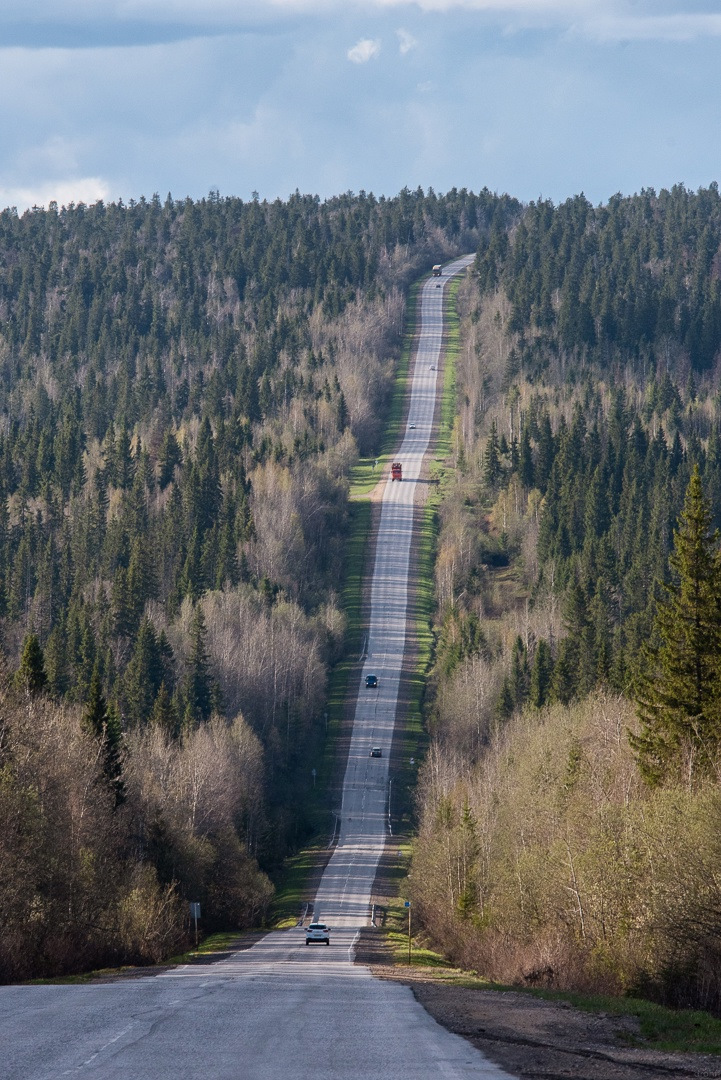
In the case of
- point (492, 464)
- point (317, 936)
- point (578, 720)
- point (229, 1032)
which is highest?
point (492, 464)

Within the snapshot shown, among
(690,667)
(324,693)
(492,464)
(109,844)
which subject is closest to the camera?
(690,667)

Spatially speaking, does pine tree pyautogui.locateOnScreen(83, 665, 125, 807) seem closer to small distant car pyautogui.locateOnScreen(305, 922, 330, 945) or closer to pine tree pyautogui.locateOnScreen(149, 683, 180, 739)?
small distant car pyautogui.locateOnScreen(305, 922, 330, 945)

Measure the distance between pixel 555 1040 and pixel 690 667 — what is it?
27376mm

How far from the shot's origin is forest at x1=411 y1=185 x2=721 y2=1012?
3531cm

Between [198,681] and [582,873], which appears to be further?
[198,681]

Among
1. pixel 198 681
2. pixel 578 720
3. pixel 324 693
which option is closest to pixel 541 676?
pixel 324 693

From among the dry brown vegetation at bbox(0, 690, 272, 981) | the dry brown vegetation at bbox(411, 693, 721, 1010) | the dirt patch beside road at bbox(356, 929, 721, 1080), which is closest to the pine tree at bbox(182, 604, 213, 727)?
the dry brown vegetation at bbox(0, 690, 272, 981)

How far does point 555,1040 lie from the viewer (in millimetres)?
21000

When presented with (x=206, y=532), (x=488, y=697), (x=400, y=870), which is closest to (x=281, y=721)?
(x=488, y=697)

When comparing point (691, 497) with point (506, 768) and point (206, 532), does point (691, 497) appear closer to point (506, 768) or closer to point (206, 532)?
point (506, 768)

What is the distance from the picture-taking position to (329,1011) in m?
23.0

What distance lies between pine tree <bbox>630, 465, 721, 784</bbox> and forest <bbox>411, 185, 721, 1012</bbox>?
7 centimetres

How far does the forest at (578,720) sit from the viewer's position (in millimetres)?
35312

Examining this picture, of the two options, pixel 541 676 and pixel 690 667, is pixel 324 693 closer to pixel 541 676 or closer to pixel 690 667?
pixel 541 676
